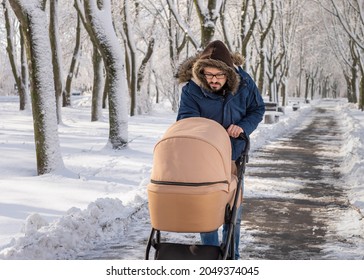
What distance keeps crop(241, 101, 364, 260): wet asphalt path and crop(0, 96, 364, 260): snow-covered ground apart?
1.32ft

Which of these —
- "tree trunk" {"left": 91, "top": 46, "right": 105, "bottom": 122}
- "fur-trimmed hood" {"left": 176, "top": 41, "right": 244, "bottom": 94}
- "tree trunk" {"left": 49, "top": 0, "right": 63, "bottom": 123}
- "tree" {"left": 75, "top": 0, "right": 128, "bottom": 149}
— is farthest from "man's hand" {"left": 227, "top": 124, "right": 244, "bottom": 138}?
"tree trunk" {"left": 91, "top": 46, "right": 105, "bottom": 122}

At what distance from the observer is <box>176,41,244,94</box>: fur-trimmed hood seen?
14.8 ft

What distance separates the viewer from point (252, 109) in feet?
15.9

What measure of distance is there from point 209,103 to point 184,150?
77 cm

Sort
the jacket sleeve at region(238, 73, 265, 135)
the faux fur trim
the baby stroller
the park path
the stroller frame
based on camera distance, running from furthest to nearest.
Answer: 1. the park path
2. the jacket sleeve at region(238, 73, 265, 135)
3. the faux fur trim
4. the stroller frame
5. the baby stroller

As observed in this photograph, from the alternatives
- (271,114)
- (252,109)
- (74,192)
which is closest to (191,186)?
(252,109)

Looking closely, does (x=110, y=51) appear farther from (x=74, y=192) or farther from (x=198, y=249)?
(x=198, y=249)

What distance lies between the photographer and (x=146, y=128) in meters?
21.3

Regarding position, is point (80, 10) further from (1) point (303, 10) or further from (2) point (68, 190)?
(1) point (303, 10)

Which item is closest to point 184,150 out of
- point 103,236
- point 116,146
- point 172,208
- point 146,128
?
point 172,208

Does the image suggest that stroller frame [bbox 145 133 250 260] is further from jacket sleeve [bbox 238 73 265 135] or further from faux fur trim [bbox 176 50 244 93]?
faux fur trim [bbox 176 50 244 93]

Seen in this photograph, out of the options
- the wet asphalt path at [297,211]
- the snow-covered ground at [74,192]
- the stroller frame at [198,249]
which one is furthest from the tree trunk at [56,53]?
the stroller frame at [198,249]

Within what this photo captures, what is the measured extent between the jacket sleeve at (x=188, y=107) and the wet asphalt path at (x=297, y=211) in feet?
6.05

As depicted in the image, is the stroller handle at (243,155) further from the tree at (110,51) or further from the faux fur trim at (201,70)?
the tree at (110,51)
